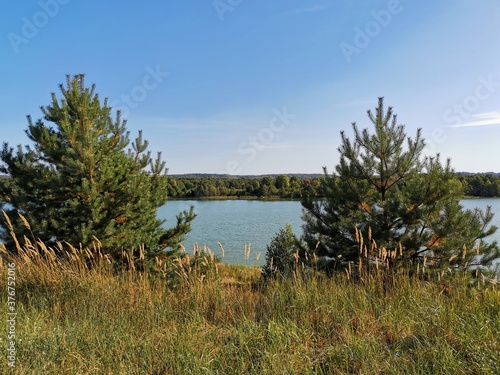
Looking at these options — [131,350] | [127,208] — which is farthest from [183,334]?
[127,208]

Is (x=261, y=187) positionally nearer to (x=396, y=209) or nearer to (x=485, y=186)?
(x=485, y=186)

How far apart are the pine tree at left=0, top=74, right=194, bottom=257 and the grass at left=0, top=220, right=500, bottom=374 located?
337cm

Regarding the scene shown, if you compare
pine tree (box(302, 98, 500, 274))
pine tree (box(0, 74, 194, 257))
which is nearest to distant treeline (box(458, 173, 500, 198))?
pine tree (box(302, 98, 500, 274))

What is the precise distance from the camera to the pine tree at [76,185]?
673 centimetres

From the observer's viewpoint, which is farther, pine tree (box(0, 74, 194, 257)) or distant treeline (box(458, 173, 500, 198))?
distant treeline (box(458, 173, 500, 198))

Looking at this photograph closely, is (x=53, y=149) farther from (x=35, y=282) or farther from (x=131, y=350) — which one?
(x=131, y=350)

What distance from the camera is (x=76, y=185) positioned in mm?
6863

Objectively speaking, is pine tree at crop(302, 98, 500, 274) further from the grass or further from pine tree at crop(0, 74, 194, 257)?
pine tree at crop(0, 74, 194, 257)

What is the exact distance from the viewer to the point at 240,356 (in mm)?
A: 2154

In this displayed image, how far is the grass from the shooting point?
2.01m

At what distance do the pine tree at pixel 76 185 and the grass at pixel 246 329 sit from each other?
337 centimetres

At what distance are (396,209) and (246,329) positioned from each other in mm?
5067

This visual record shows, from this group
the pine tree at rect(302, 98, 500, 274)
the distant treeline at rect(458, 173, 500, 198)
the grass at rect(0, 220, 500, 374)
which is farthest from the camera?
the distant treeline at rect(458, 173, 500, 198)

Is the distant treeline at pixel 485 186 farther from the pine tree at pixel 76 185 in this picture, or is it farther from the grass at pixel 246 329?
the grass at pixel 246 329
